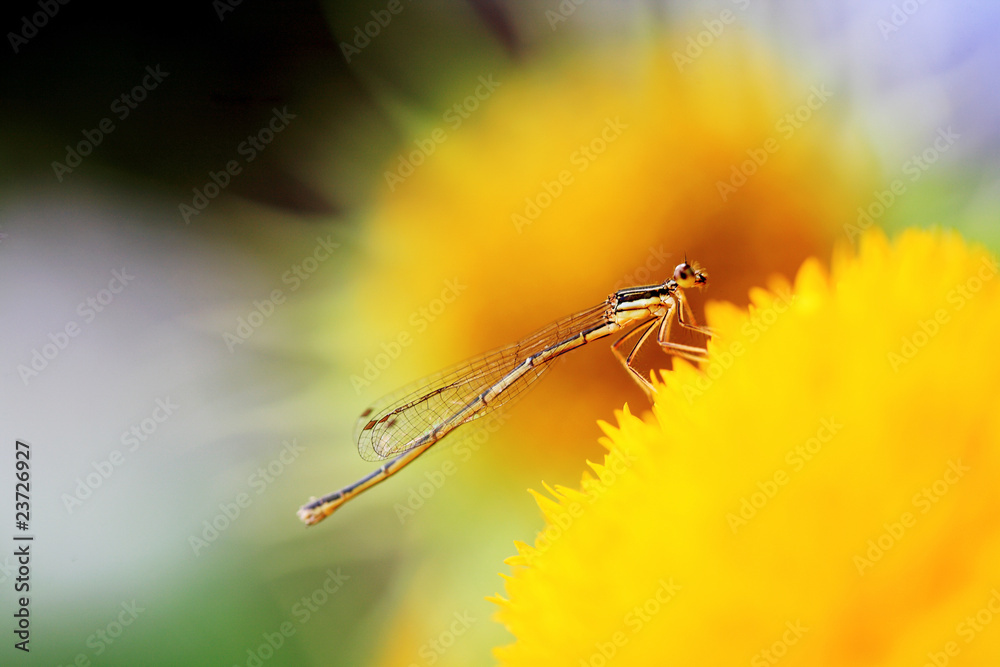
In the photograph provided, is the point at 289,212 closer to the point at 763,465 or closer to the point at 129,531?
the point at 129,531

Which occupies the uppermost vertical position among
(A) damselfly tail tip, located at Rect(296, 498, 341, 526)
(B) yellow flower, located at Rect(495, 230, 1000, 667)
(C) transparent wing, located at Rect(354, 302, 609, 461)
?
(C) transparent wing, located at Rect(354, 302, 609, 461)

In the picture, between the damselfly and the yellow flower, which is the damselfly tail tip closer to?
the damselfly

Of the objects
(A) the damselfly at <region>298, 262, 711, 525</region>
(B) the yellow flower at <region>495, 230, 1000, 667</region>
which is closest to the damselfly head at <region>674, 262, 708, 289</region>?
(A) the damselfly at <region>298, 262, 711, 525</region>

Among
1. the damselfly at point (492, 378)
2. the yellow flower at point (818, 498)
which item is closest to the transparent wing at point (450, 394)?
the damselfly at point (492, 378)

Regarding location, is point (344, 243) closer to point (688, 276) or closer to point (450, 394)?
A: point (450, 394)

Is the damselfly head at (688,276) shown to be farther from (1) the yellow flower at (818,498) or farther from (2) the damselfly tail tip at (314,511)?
(2) the damselfly tail tip at (314,511)

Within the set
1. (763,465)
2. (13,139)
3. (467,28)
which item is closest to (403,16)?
(467,28)
